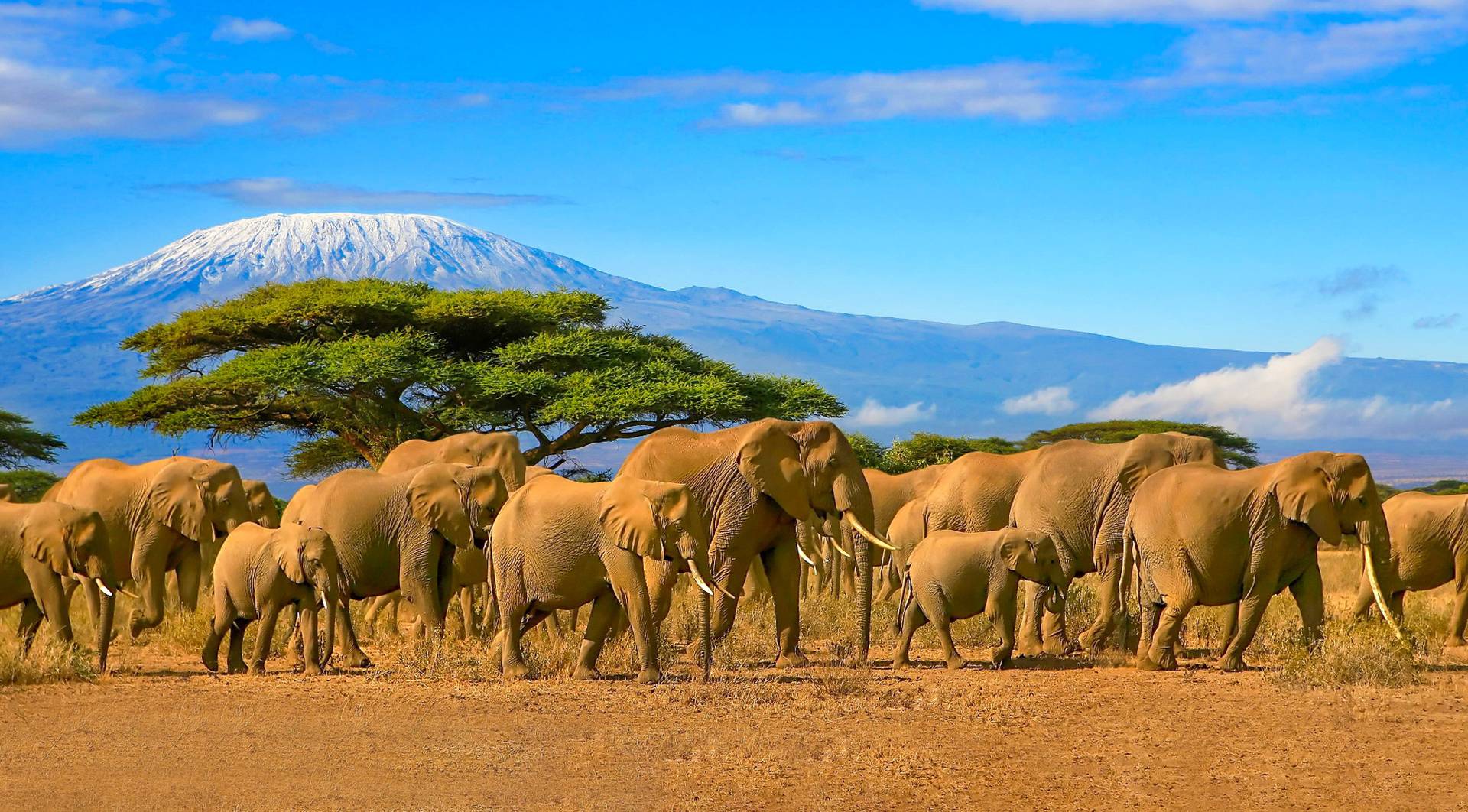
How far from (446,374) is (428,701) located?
2276 centimetres

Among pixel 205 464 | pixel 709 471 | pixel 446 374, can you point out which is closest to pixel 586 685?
pixel 709 471

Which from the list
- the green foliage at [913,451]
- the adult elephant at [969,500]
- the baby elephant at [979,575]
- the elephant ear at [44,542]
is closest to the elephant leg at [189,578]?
the elephant ear at [44,542]

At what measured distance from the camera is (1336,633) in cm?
1491

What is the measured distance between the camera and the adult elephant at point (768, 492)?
14125mm

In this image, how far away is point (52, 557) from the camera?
1394 cm

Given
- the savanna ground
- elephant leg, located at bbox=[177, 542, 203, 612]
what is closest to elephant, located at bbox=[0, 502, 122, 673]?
the savanna ground

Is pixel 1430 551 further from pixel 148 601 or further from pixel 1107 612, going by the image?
pixel 148 601

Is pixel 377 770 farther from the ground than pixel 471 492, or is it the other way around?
pixel 471 492

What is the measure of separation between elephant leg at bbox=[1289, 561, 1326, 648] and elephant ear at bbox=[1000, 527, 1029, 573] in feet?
7.80

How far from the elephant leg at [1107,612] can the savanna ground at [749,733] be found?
22 cm

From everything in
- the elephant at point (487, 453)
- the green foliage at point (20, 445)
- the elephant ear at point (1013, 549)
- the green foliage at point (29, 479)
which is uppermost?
the elephant at point (487, 453)

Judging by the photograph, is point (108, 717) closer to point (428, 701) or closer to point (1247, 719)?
point (428, 701)

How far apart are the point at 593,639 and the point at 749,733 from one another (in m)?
2.82

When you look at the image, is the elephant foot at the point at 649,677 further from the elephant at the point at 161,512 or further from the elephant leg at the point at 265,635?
the elephant at the point at 161,512
